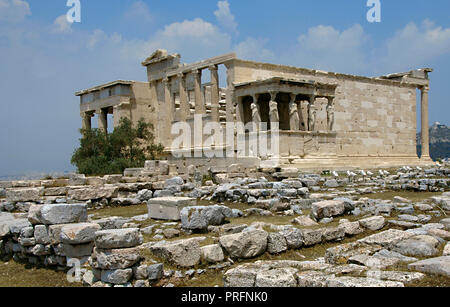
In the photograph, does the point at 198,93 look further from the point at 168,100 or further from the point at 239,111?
the point at 239,111

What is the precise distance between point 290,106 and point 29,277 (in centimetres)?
1653

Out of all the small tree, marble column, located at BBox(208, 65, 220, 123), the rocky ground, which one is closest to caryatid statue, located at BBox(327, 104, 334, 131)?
marble column, located at BBox(208, 65, 220, 123)

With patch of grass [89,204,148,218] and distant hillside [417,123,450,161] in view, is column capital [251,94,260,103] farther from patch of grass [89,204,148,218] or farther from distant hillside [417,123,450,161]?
distant hillside [417,123,450,161]

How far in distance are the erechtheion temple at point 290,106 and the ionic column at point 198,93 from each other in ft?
0.18

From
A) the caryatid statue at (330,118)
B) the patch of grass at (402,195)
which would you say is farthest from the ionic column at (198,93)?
the patch of grass at (402,195)

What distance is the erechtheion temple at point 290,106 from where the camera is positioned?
72.1ft

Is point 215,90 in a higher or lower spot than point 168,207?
higher

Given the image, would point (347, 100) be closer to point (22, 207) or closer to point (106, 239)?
point (22, 207)

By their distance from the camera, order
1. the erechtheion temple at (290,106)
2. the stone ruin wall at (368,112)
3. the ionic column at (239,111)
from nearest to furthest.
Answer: the erechtheion temple at (290,106)
the ionic column at (239,111)
the stone ruin wall at (368,112)

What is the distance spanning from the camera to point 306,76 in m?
26.2

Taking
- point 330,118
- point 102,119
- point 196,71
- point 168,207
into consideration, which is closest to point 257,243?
point 168,207

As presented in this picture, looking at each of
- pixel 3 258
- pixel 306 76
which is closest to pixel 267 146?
pixel 306 76

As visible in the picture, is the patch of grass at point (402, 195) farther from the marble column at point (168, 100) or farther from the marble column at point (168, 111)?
the marble column at point (168, 100)

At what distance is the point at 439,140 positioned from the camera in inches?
3617
